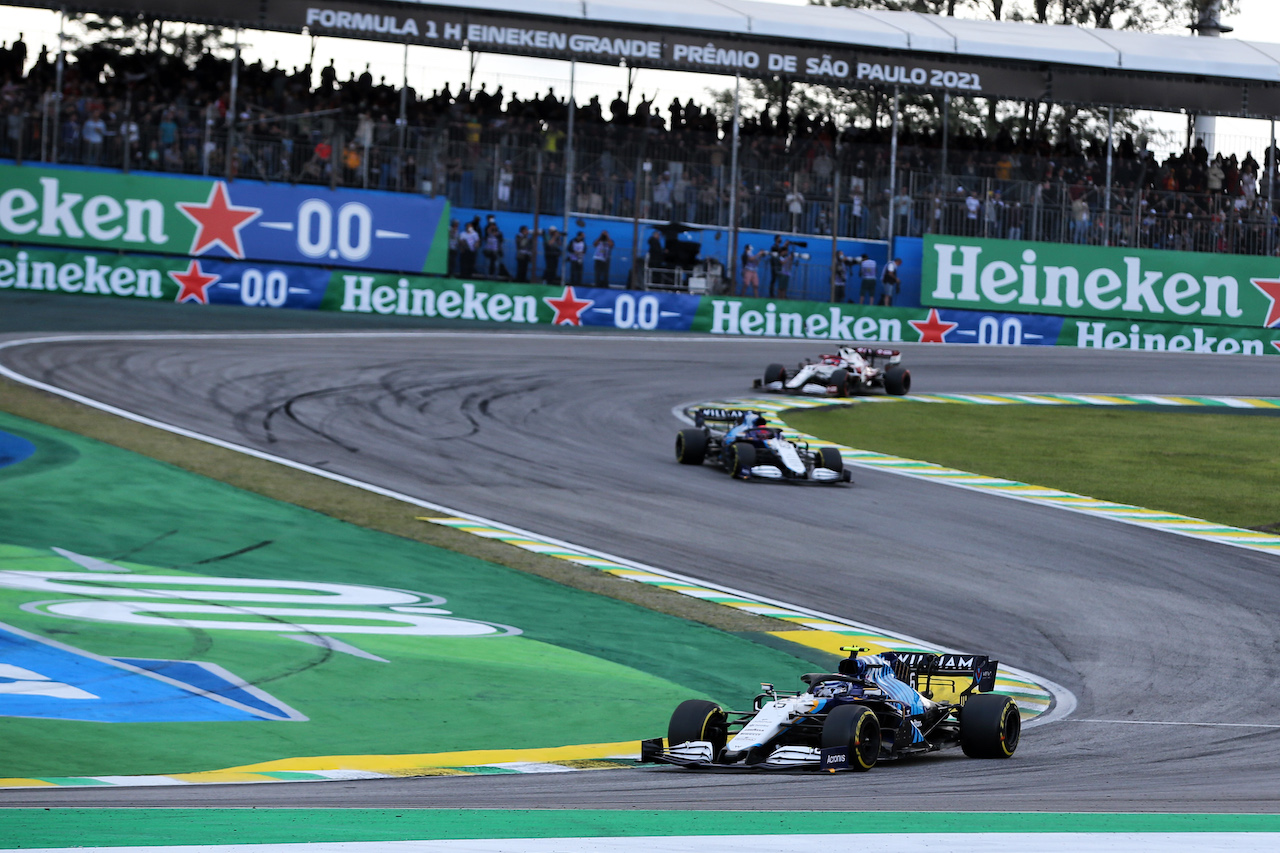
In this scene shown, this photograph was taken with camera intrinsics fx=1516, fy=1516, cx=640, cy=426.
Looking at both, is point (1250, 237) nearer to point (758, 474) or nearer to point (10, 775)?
point (758, 474)

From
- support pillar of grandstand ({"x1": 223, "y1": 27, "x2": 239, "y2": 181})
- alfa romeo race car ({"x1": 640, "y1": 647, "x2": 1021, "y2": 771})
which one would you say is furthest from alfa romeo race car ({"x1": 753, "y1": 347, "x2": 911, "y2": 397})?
alfa romeo race car ({"x1": 640, "y1": 647, "x2": 1021, "y2": 771})

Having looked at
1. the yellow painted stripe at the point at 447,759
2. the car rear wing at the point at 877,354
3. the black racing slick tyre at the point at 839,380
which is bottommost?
the yellow painted stripe at the point at 447,759

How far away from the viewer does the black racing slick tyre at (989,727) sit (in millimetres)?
9031

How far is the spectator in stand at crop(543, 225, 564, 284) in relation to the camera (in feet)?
114

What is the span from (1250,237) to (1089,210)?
407 cm

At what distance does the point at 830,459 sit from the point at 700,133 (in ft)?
63.2

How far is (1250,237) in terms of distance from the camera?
3788cm

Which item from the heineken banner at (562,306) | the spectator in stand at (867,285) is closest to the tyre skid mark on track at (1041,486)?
the heineken banner at (562,306)

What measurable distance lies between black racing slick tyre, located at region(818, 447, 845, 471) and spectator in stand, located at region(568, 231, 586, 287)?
49.3 feet

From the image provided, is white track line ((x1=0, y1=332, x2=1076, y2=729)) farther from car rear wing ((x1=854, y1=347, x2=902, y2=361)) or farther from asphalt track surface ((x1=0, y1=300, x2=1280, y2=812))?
car rear wing ((x1=854, y1=347, x2=902, y2=361))

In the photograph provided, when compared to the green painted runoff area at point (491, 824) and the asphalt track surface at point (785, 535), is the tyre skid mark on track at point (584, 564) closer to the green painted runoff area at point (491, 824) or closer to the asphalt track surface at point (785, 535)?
the asphalt track surface at point (785, 535)

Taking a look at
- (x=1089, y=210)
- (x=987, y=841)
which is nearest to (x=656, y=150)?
(x=1089, y=210)

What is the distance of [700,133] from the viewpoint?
3816 cm

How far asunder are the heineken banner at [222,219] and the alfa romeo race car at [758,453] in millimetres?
14544
